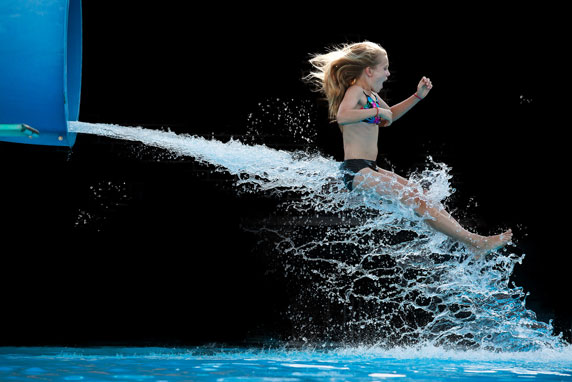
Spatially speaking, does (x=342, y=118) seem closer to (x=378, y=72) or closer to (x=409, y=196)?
(x=378, y=72)

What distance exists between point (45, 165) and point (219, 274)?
6.01 feet

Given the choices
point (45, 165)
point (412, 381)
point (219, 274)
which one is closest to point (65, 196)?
point (45, 165)

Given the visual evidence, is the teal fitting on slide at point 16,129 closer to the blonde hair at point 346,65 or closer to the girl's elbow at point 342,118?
the girl's elbow at point 342,118

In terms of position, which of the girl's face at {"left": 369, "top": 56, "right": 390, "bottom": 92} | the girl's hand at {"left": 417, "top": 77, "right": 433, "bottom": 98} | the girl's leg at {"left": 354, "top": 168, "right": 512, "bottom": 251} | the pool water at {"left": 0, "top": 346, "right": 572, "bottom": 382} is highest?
the girl's face at {"left": 369, "top": 56, "right": 390, "bottom": 92}

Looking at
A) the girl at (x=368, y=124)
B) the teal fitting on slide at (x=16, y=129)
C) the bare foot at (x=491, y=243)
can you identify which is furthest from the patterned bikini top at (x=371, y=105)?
the teal fitting on slide at (x=16, y=129)

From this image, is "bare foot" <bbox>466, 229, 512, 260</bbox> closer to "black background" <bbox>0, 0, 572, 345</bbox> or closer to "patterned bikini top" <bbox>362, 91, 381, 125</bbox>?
"patterned bikini top" <bbox>362, 91, 381, 125</bbox>

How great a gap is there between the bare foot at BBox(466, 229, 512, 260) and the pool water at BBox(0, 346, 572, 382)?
24.7 inches

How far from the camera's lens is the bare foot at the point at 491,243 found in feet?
12.2

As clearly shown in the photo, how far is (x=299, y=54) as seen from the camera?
20.3 feet

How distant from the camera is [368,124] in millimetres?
3918

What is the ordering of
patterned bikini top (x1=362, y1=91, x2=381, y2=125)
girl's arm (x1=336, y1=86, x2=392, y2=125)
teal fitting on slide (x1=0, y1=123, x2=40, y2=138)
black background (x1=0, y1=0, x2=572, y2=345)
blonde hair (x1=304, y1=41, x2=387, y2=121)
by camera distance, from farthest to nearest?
black background (x1=0, y1=0, x2=572, y2=345), blonde hair (x1=304, y1=41, x2=387, y2=121), patterned bikini top (x1=362, y1=91, x2=381, y2=125), girl's arm (x1=336, y1=86, x2=392, y2=125), teal fitting on slide (x1=0, y1=123, x2=40, y2=138)

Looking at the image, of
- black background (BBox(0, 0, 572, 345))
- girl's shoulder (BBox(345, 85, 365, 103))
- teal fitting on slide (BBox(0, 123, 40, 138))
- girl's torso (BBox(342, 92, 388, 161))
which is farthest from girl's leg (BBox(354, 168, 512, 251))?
black background (BBox(0, 0, 572, 345))

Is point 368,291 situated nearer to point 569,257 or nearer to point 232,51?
point 569,257

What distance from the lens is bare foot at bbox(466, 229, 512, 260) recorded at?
3711 millimetres
